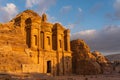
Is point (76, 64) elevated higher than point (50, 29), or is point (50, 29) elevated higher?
point (50, 29)

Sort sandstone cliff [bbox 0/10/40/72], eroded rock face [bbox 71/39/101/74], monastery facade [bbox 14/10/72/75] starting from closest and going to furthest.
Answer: sandstone cliff [bbox 0/10/40/72] < monastery facade [bbox 14/10/72/75] < eroded rock face [bbox 71/39/101/74]

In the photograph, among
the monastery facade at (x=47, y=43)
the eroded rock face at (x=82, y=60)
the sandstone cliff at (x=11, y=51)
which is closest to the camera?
the sandstone cliff at (x=11, y=51)

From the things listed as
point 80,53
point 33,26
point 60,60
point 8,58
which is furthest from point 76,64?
point 8,58

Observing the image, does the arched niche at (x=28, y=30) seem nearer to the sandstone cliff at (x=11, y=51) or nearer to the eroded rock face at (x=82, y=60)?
the sandstone cliff at (x=11, y=51)

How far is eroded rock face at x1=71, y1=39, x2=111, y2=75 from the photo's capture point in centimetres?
4644

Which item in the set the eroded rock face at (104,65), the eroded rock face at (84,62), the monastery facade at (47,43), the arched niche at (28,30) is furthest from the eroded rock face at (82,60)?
the arched niche at (28,30)

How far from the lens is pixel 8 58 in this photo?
2739 cm

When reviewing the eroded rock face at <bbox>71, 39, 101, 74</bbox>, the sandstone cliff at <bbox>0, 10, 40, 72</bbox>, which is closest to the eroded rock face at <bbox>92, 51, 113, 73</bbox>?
the eroded rock face at <bbox>71, 39, 101, 74</bbox>

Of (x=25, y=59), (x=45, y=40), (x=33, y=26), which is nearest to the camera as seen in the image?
(x=25, y=59)

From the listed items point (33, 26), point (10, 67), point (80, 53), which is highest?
point (33, 26)

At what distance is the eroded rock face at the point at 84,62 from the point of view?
46.4 m

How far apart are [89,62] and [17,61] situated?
21805mm

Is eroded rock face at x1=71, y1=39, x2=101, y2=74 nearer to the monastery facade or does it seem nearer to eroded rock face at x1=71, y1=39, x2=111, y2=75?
eroded rock face at x1=71, y1=39, x2=111, y2=75

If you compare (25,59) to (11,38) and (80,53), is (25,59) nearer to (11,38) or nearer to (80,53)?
(11,38)
